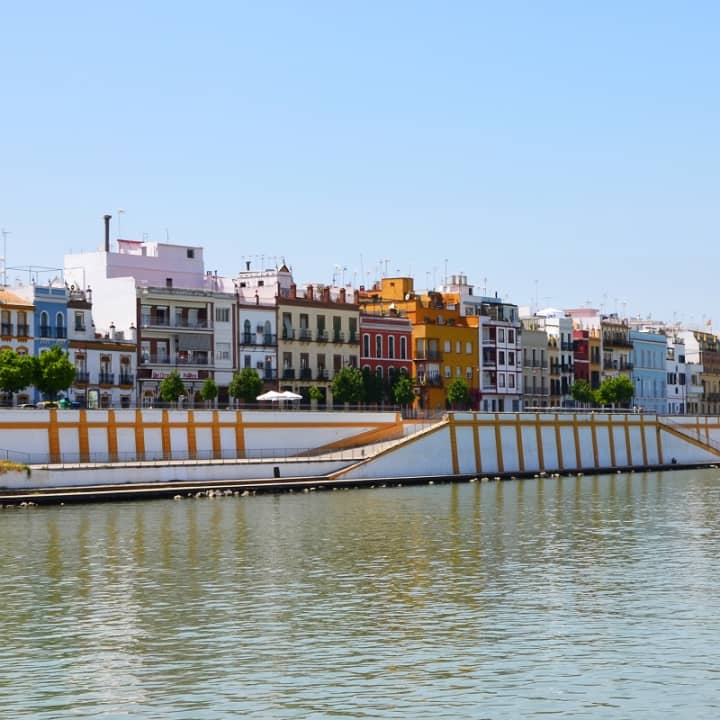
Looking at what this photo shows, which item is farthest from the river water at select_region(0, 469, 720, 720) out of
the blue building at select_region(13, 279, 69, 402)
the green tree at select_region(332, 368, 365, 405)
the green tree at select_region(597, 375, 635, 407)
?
the green tree at select_region(597, 375, 635, 407)

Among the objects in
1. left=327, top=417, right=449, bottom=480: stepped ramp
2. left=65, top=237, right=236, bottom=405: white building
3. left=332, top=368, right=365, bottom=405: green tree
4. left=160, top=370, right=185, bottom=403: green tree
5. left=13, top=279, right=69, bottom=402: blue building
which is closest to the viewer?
left=327, top=417, right=449, bottom=480: stepped ramp

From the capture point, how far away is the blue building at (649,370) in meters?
158

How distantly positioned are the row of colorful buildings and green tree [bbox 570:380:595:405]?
121 centimetres

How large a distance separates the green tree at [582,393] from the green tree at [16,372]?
69574mm

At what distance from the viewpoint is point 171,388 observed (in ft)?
321

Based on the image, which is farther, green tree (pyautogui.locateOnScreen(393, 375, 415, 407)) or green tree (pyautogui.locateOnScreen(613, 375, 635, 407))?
green tree (pyautogui.locateOnScreen(613, 375, 635, 407))

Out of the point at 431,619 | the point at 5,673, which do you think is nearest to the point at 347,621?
the point at 431,619

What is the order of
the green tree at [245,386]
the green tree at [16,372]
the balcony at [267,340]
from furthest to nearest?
the balcony at [267,340] < the green tree at [245,386] < the green tree at [16,372]

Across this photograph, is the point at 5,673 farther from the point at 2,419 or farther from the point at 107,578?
the point at 2,419

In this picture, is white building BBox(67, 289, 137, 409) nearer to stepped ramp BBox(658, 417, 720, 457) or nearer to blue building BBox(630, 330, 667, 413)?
stepped ramp BBox(658, 417, 720, 457)

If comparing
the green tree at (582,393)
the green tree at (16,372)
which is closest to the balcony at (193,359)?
the green tree at (16,372)

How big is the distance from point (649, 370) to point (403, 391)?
49.8 meters

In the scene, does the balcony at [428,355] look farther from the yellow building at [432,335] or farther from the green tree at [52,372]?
the green tree at [52,372]

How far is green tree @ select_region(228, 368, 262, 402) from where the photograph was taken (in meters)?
104
